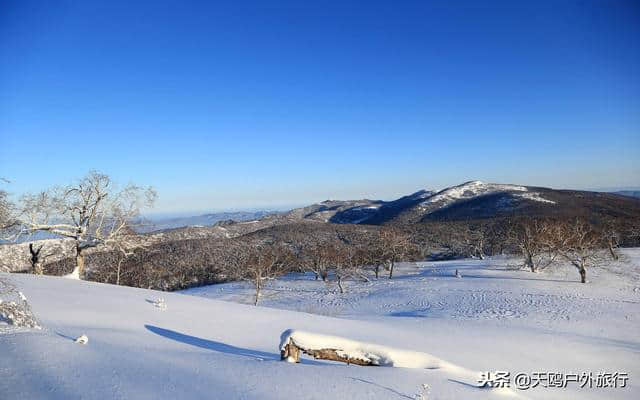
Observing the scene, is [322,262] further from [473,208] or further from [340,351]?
[473,208]

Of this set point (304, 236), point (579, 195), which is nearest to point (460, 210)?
point (579, 195)

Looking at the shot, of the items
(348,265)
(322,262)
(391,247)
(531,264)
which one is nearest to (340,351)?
(531,264)

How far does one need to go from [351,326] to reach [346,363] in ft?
17.0

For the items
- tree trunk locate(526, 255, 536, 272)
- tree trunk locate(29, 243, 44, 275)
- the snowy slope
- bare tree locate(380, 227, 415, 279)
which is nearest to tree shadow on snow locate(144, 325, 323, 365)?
the snowy slope

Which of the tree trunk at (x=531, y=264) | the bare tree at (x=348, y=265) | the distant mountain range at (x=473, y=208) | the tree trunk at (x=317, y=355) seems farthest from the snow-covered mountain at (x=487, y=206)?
the tree trunk at (x=317, y=355)

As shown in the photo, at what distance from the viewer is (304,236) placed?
261 ft

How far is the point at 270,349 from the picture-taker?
7.53m

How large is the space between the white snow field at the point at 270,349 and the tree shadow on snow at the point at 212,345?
0.08 ft

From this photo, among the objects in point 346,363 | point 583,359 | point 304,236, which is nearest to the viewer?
point 346,363

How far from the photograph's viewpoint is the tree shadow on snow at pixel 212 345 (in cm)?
669

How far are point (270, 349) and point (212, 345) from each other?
4.40ft

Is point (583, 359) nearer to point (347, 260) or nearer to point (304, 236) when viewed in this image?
point (347, 260)

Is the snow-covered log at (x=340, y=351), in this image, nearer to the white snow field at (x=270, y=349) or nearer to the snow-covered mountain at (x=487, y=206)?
the white snow field at (x=270, y=349)

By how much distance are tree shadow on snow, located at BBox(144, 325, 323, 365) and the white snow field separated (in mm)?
26
